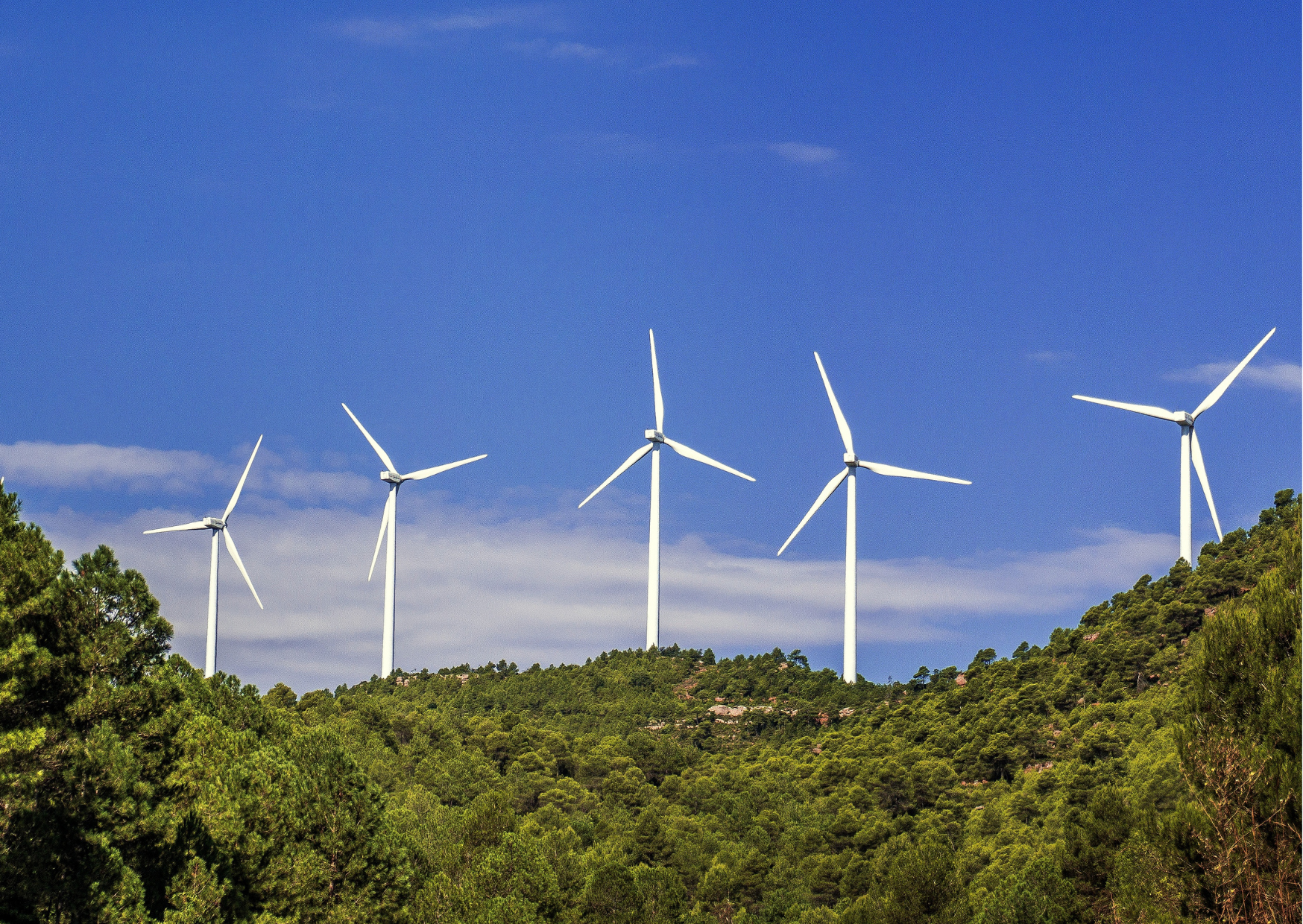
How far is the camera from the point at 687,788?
3866 inches

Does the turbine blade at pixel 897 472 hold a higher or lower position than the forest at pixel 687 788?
higher

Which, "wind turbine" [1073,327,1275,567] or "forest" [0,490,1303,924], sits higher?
"wind turbine" [1073,327,1275,567]

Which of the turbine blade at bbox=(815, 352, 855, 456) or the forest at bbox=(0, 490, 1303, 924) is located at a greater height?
the turbine blade at bbox=(815, 352, 855, 456)

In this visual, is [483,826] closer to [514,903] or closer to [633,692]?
[514,903]

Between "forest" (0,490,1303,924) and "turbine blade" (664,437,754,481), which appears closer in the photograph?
"forest" (0,490,1303,924)

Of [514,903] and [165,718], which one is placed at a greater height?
[165,718]

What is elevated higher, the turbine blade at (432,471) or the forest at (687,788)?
the turbine blade at (432,471)

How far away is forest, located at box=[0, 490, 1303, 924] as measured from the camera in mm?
27891

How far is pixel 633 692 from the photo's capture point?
15062 centimetres

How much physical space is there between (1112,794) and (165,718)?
3355cm

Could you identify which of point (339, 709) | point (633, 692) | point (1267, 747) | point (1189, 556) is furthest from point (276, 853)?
point (633, 692)

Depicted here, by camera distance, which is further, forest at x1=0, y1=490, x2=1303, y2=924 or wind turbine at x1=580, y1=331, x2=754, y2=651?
wind turbine at x1=580, y1=331, x2=754, y2=651

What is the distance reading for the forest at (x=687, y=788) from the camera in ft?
91.5

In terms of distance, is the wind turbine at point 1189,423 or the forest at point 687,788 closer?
the forest at point 687,788
